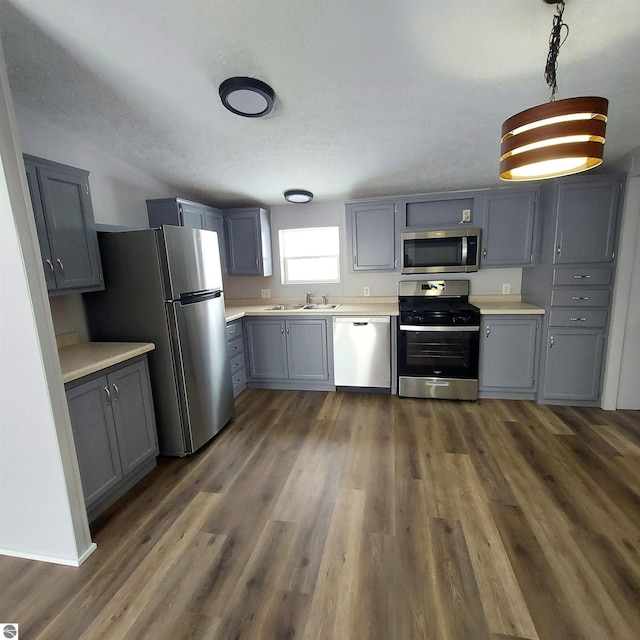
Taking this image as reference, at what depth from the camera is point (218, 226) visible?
12.1ft

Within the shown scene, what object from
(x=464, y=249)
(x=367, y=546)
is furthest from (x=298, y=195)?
(x=367, y=546)

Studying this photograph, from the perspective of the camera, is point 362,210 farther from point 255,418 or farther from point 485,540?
point 485,540

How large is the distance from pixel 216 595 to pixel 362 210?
3344 mm

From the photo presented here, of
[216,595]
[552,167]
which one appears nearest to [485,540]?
[216,595]

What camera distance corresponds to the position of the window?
403 centimetres

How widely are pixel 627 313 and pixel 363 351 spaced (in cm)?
233

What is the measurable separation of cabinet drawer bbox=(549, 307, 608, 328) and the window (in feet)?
7.34

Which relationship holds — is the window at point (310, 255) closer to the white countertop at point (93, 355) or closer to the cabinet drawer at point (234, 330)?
the cabinet drawer at point (234, 330)

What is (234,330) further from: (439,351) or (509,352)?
(509,352)

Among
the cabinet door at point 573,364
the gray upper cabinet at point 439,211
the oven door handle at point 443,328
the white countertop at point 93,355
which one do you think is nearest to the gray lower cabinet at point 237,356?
the white countertop at point 93,355

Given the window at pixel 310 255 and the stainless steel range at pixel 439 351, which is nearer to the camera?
the stainless steel range at pixel 439 351

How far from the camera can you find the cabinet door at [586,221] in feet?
9.12

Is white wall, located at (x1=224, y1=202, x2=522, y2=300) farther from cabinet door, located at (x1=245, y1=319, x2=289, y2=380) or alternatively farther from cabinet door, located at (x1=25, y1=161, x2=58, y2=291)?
cabinet door, located at (x1=25, y1=161, x2=58, y2=291)

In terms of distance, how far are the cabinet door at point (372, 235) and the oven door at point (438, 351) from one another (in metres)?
0.83
